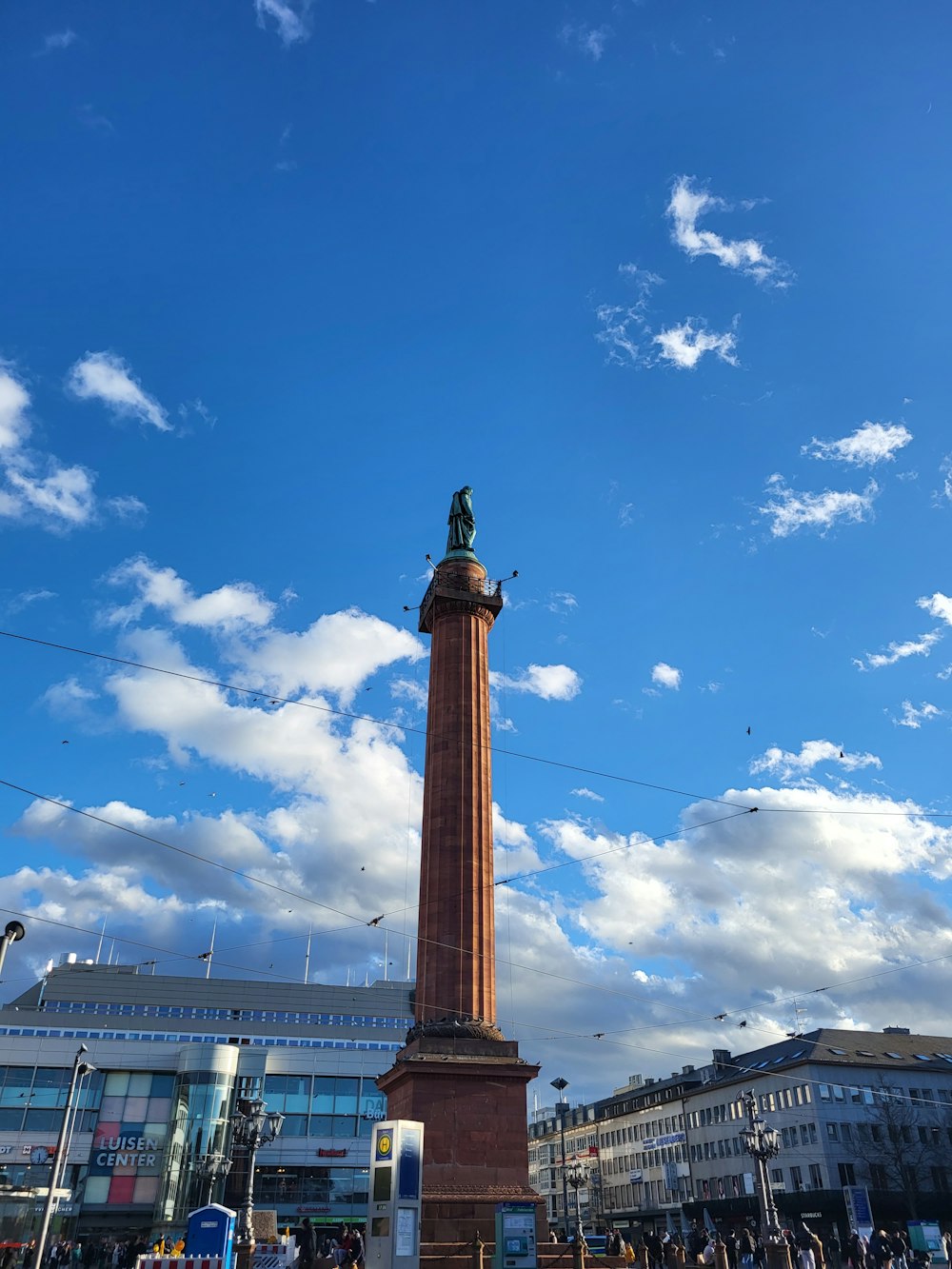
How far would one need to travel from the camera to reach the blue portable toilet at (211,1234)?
20609 mm

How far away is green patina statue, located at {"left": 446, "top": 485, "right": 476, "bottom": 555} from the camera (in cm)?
4262

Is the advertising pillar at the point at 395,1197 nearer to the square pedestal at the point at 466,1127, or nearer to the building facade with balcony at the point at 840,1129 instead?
the square pedestal at the point at 466,1127

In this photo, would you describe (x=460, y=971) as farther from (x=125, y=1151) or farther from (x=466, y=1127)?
(x=125, y=1151)

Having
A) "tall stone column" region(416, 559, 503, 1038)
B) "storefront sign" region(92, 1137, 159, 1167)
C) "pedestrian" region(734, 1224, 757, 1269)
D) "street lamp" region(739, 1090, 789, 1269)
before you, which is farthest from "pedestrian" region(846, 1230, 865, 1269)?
"storefront sign" region(92, 1137, 159, 1167)

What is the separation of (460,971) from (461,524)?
1953cm

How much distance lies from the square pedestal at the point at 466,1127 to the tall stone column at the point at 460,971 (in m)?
0.03

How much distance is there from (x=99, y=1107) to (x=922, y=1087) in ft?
199

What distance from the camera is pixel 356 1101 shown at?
6894 cm

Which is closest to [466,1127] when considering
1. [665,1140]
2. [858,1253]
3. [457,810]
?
[457,810]

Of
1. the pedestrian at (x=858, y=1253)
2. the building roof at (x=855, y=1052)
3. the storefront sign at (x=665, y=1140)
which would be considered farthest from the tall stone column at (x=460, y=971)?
the storefront sign at (x=665, y=1140)

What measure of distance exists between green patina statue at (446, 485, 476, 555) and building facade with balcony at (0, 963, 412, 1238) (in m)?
39.9

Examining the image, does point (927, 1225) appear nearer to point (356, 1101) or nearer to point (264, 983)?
point (356, 1101)

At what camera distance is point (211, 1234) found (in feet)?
68.5

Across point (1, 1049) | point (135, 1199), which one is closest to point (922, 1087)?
point (135, 1199)
